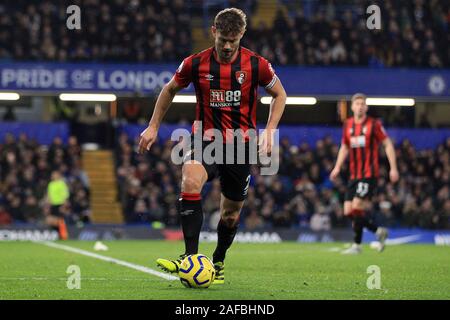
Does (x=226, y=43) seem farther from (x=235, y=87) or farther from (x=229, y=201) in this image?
(x=229, y=201)

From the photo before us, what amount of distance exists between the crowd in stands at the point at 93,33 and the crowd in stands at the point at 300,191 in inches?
87.4

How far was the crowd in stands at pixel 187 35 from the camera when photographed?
982 inches

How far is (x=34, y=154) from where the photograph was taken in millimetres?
23969

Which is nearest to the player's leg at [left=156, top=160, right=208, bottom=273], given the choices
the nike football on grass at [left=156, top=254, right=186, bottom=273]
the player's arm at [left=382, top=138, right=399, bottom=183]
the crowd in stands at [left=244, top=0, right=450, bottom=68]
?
the nike football on grass at [left=156, top=254, right=186, bottom=273]

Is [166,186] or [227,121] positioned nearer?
[227,121]

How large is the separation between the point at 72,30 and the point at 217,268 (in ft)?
56.1

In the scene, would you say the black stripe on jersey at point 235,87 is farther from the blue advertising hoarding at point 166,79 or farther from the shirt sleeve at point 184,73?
the blue advertising hoarding at point 166,79

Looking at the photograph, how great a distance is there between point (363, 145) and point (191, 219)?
7008 millimetres

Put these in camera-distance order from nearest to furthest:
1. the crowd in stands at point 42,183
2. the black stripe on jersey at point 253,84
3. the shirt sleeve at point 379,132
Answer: the black stripe on jersey at point 253,84 → the shirt sleeve at point 379,132 → the crowd in stands at point 42,183

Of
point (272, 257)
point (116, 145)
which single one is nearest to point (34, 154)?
point (116, 145)

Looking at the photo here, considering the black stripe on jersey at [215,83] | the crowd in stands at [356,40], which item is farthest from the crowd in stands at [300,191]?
the black stripe on jersey at [215,83]

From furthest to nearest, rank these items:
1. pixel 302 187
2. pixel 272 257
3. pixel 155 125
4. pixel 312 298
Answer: pixel 302 187 → pixel 272 257 → pixel 155 125 → pixel 312 298

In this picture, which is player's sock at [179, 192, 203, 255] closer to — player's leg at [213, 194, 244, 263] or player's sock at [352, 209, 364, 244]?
player's leg at [213, 194, 244, 263]

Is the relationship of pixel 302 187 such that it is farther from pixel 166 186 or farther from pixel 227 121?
pixel 227 121
